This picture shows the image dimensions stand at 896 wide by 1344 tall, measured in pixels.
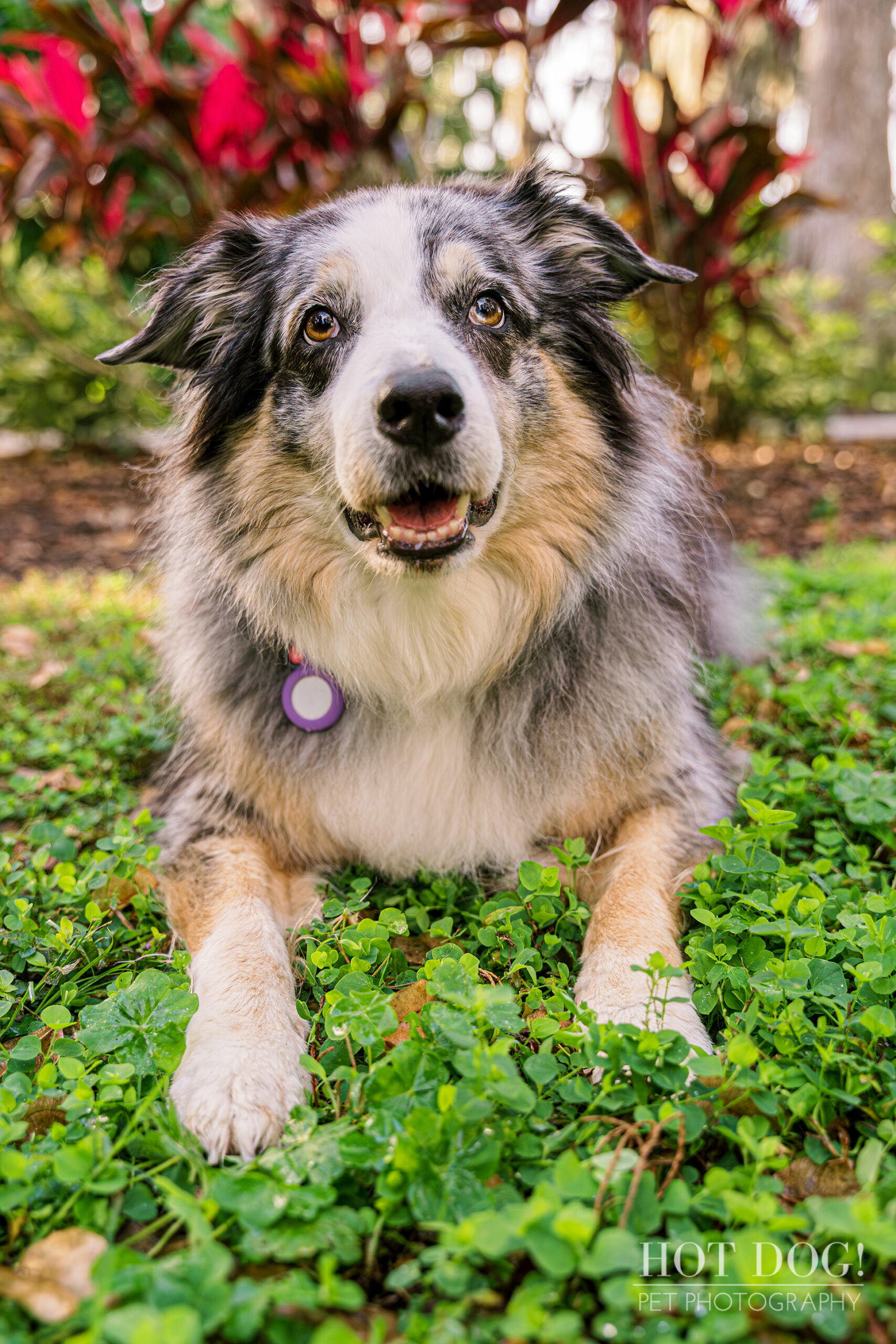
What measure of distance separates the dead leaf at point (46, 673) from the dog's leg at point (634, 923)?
249 cm

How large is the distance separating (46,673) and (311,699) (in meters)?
1.76

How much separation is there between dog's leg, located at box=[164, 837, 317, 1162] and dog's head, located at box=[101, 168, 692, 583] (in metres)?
0.93

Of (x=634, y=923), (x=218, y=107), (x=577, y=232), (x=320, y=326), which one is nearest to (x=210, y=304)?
(x=320, y=326)

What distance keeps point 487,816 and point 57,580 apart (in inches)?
177

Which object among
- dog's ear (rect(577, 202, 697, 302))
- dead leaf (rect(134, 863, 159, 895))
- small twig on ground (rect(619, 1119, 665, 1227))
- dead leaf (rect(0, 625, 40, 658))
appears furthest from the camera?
dead leaf (rect(0, 625, 40, 658))

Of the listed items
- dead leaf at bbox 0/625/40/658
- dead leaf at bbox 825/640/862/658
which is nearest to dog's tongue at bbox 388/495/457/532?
dead leaf at bbox 825/640/862/658

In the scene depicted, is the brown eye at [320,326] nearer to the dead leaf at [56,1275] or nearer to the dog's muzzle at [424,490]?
the dog's muzzle at [424,490]

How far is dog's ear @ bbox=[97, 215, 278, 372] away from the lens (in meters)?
2.79

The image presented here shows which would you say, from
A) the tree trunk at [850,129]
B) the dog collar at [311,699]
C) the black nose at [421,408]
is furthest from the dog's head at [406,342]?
the tree trunk at [850,129]

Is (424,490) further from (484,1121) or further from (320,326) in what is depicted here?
(484,1121)

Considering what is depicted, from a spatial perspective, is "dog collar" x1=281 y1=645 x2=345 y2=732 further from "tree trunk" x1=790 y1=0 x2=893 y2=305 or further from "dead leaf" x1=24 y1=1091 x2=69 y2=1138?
"tree trunk" x1=790 y1=0 x2=893 y2=305

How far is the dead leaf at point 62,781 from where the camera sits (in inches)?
119

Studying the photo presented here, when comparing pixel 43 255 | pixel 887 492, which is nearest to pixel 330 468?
pixel 887 492

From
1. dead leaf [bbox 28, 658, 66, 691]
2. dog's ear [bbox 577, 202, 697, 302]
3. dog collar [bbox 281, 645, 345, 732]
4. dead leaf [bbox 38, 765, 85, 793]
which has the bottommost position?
dead leaf [bbox 38, 765, 85, 793]
